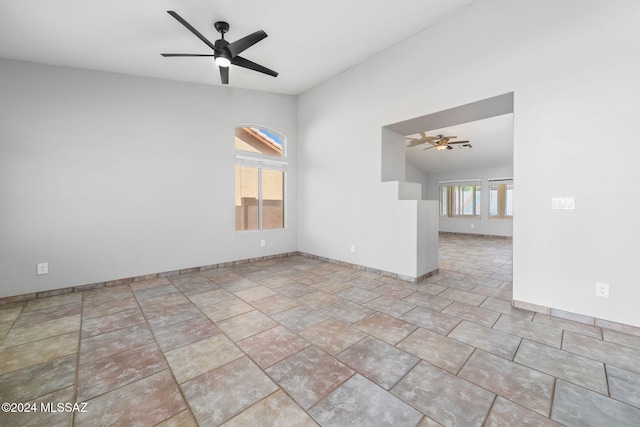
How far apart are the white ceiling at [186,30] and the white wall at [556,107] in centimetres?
57

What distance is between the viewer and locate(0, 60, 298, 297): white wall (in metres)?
3.21

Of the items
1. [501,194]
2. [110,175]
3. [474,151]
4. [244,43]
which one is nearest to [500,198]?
[501,194]

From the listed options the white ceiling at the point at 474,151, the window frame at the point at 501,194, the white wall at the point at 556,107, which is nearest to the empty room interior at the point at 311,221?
the white wall at the point at 556,107

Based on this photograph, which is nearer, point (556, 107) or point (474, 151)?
point (556, 107)

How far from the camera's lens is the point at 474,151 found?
26.8ft

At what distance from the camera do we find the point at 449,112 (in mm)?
3455

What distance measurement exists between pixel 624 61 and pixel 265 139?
4.98 meters

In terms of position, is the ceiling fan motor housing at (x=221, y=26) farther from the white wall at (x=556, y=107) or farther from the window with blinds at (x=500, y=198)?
the window with blinds at (x=500, y=198)

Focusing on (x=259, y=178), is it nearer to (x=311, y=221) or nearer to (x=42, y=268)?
(x=311, y=221)

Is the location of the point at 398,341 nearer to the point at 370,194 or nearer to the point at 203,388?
the point at 203,388

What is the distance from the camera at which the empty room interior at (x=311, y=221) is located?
1669mm

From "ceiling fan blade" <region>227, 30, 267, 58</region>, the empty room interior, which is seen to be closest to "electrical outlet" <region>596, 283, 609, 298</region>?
the empty room interior

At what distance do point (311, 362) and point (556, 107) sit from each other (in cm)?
331

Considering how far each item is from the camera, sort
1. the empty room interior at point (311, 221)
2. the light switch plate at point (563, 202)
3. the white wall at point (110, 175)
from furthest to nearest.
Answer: the white wall at point (110, 175), the light switch plate at point (563, 202), the empty room interior at point (311, 221)
